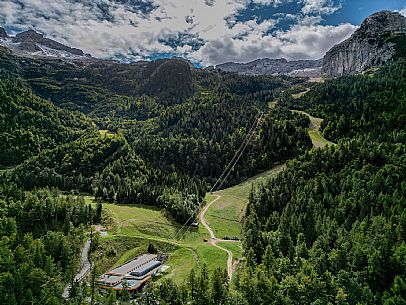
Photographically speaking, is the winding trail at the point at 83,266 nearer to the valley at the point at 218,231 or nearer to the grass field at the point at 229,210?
the valley at the point at 218,231

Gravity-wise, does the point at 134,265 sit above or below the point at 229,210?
below

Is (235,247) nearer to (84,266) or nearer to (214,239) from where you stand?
(214,239)

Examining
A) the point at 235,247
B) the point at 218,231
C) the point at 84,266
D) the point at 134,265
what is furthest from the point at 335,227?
the point at 84,266

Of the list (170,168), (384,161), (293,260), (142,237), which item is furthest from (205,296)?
(170,168)

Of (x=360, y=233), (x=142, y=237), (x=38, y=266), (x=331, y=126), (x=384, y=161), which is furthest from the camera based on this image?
(x=331, y=126)

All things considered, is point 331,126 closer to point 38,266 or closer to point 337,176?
point 337,176

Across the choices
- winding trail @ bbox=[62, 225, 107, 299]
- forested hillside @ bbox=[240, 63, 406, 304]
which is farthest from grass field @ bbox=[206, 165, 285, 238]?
winding trail @ bbox=[62, 225, 107, 299]

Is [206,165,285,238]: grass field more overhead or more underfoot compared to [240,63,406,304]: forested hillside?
more underfoot

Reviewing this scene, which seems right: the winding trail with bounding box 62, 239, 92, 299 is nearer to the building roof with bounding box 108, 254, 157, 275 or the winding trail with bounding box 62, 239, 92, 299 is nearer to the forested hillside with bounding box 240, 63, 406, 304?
the building roof with bounding box 108, 254, 157, 275

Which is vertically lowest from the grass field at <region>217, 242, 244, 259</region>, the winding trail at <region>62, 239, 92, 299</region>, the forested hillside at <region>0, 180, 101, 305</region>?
the grass field at <region>217, 242, 244, 259</region>

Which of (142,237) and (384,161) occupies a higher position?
(384,161)

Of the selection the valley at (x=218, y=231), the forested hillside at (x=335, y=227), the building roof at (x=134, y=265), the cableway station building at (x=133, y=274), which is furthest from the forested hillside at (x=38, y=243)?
the forested hillside at (x=335, y=227)
